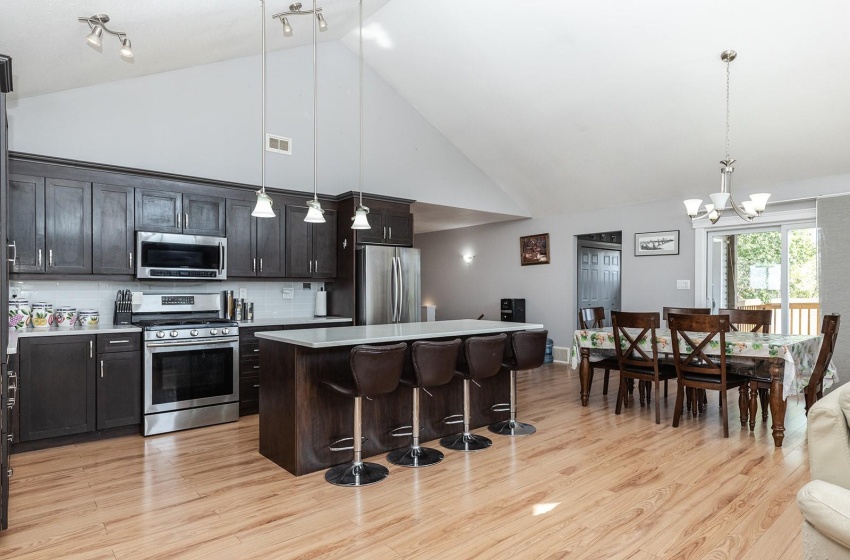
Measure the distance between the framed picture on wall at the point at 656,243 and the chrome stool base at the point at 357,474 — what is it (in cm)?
530

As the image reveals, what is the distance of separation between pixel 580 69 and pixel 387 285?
121 inches

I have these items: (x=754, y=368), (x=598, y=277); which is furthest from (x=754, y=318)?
(x=598, y=277)

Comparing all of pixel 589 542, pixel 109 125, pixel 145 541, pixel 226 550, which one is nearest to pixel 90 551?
pixel 145 541

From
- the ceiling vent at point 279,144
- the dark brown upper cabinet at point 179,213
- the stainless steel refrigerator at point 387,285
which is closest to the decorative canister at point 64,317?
the dark brown upper cabinet at point 179,213

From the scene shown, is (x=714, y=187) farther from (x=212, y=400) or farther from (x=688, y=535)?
(x=212, y=400)

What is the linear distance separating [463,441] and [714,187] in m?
4.78

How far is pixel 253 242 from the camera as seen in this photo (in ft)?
17.0

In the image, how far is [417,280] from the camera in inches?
239

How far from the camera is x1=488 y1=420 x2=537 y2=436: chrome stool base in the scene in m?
4.17

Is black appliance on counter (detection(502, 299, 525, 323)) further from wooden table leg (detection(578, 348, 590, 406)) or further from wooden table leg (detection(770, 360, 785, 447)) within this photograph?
wooden table leg (detection(770, 360, 785, 447))

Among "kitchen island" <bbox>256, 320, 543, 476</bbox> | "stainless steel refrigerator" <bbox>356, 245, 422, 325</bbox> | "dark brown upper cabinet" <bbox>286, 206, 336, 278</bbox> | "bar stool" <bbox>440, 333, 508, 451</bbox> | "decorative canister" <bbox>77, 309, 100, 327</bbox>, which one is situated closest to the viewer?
"kitchen island" <bbox>256, 320, 543, 476</bbox>

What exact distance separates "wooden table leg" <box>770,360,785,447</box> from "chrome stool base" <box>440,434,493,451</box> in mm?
2150

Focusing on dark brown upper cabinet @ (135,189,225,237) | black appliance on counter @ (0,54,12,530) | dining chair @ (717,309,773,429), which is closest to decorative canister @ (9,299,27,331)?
dark brown upper cabinet @ (135,189,225,237)

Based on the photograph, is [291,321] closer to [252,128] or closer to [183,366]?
[183,366]
